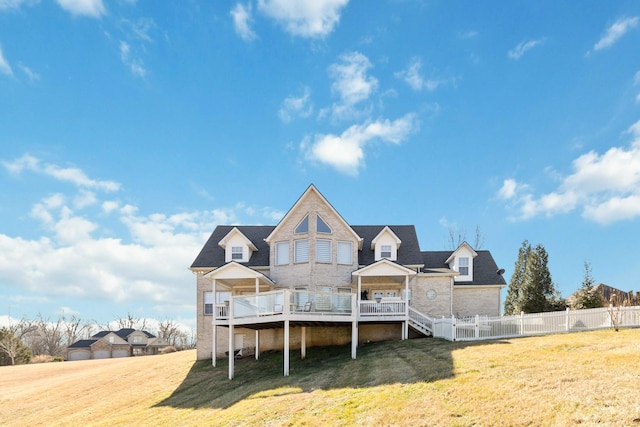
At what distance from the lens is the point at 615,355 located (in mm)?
14711

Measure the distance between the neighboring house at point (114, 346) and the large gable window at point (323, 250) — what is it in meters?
50.9

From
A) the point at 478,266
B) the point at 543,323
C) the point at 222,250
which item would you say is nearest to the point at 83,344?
the point at 222,250

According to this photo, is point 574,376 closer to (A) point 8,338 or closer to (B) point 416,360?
(B) point 416,360

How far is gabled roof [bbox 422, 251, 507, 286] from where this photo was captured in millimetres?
30875

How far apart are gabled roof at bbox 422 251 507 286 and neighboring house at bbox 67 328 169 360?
2012 inches

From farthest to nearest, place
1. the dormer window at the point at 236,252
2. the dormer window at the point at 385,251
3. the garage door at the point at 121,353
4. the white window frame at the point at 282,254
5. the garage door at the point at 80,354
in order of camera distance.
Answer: the garage door at the point at 121,353, the garage door at the point at 80,354, the dormer window at the point at 236,252, the dormer window at the point at 385,251, the white window frame at the point at 282,254

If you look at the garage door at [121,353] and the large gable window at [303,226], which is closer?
the large gable window at [303,226]

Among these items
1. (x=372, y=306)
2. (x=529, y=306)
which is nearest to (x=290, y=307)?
(x=372, y=306)

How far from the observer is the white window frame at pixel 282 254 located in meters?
28.0

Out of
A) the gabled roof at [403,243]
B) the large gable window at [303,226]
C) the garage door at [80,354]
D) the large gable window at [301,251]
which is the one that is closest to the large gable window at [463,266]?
the gabled roof at [403,243]

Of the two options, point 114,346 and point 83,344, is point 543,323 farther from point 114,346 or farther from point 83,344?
point 83,344

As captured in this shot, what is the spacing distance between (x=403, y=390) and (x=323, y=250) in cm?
1407

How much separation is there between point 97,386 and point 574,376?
24087 mm

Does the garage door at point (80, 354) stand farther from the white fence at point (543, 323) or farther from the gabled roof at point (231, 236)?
the white fence at point (543, 323)
